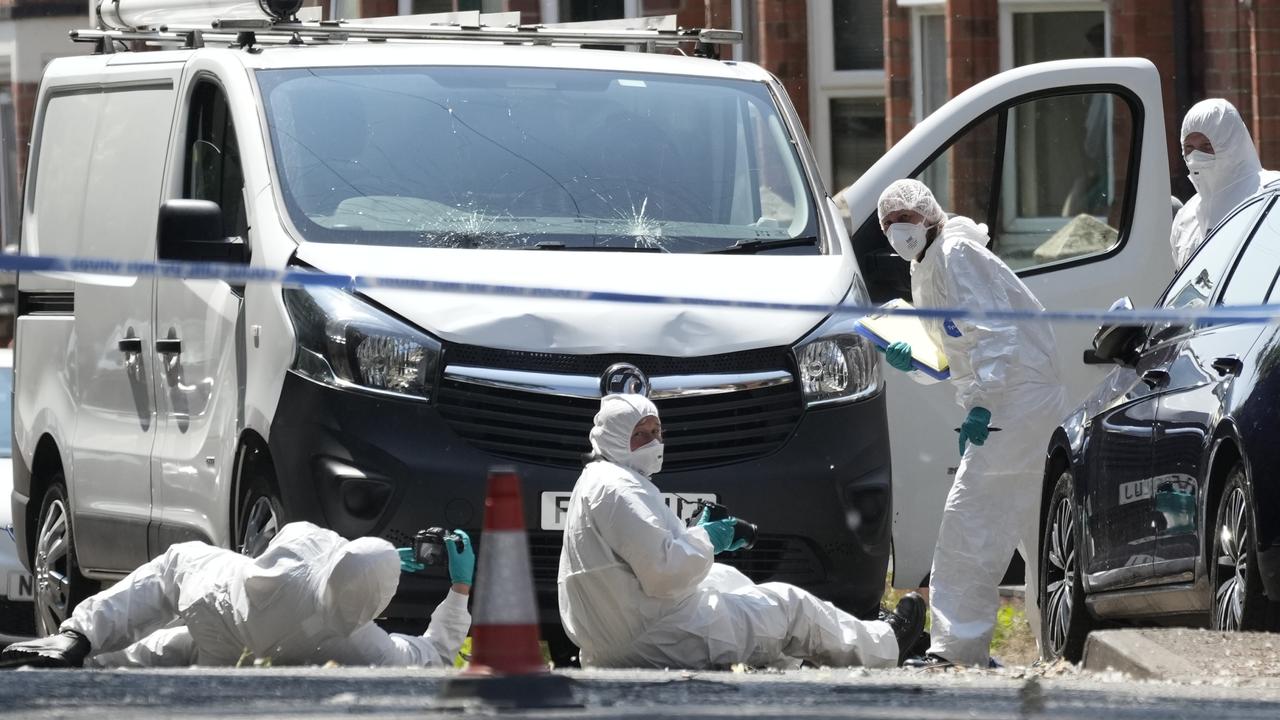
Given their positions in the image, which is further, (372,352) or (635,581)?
(372,352)

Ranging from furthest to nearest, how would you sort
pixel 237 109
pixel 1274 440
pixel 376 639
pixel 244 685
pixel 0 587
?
pixel 0 587 → pixel 237 109 → pixel 376 639 → pixel 1274 440 → pixel 244 685

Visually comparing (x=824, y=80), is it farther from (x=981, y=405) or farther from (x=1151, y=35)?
(x=981, y=405)

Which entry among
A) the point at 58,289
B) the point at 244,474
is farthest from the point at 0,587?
the point at 244,474

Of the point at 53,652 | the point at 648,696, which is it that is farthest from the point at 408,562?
the point at 648,696

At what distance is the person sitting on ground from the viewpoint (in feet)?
25.4

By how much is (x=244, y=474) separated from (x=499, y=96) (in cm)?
172

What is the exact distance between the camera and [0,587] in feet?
39.9

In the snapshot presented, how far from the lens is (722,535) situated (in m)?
8.30

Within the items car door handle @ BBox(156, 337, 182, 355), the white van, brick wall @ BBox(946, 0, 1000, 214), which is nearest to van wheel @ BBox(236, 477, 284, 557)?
the white van

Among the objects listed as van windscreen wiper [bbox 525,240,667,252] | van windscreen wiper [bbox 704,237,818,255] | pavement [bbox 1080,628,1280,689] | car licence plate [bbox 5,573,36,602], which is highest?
van windscreen wiper [bbox 525,240,667,252]

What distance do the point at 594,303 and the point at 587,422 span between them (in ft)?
1.22

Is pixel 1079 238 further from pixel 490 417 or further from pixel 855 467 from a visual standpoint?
pixel 490 417

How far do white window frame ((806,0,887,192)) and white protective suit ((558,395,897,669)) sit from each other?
56.4 feet

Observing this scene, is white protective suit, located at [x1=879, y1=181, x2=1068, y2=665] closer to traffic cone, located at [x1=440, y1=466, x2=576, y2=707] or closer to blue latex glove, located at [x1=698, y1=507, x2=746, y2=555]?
blue latex glove, located at [x1=698, y1=507, x2=746, y2=555]
